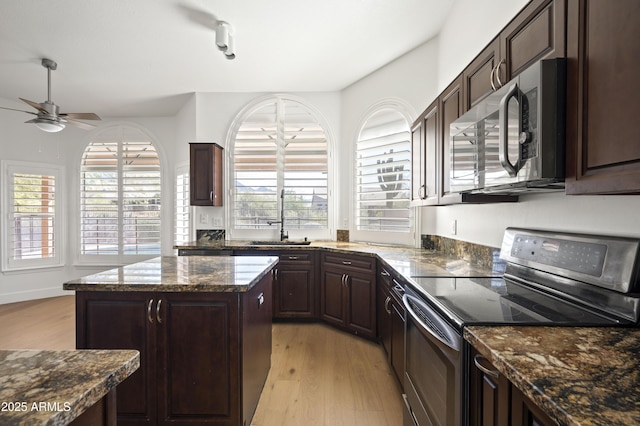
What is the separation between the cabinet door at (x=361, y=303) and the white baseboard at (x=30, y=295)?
4.81 meters

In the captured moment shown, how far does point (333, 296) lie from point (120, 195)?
13.4 ft

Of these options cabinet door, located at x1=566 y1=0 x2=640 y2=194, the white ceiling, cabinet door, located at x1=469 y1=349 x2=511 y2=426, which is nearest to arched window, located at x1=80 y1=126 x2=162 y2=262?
the white ceiling

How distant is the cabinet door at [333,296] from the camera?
3.04m

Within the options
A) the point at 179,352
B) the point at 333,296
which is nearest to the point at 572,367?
the point at 179,352

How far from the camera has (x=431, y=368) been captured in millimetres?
1238

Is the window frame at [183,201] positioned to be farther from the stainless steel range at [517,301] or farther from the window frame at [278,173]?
the stainless steel range at [517,301]

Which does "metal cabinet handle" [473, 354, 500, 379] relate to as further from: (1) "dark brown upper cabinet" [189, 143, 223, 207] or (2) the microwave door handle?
(1) "dark brown upper cabinet" [189, 143, 223, 207]

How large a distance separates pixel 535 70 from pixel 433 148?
3.95 feet

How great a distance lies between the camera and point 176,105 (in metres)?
4.44

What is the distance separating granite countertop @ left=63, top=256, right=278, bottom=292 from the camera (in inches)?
59.9

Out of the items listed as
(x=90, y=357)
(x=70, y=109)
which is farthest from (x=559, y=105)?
(x=70, y=109)

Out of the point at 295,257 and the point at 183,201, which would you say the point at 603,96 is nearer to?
the point at 295,257

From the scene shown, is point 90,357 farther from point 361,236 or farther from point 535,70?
point 361,236

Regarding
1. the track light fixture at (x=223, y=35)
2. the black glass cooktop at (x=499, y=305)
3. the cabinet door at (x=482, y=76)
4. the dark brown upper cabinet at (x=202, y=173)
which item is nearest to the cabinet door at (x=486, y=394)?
the black glass cooktop at (x=499, y=305)
